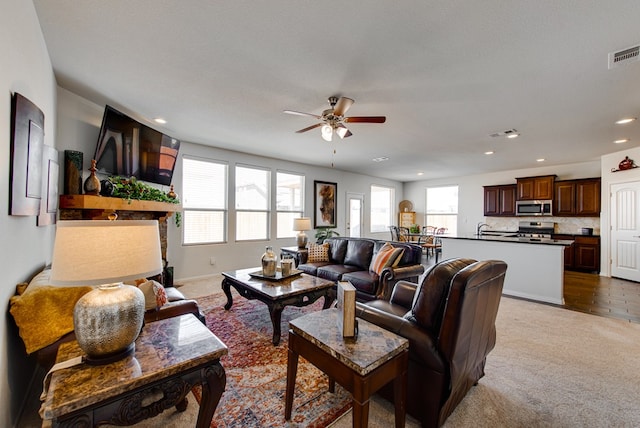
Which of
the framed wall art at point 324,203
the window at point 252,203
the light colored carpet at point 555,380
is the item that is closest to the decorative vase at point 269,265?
the light colored carpet at point 555,380

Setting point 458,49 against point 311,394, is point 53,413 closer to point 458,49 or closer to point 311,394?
point 311,394

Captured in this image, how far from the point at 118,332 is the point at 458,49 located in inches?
113

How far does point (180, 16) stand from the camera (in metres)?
1.83

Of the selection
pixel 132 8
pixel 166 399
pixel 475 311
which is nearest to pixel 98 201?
pixel 132 8

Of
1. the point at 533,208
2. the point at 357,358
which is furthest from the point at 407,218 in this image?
the point at 357,358

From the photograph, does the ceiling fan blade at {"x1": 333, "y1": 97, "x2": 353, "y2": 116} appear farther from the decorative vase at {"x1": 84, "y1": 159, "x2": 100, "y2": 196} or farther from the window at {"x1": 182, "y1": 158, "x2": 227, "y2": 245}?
the window at {"x1": 182, "y1": 158, "x2": 227, "y2": 245}

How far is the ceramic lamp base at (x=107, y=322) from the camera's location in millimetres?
1089

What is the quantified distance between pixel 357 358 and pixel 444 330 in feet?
1.79

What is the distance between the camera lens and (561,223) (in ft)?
22.2

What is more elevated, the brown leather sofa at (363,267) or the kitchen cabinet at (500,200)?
the kitchen cabinet at (500,200)

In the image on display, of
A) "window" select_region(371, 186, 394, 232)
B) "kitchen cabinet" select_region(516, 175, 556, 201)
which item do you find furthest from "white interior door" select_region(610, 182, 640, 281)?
"window" select_region(371, 186, 394, 232)

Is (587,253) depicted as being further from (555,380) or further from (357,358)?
(357,358)

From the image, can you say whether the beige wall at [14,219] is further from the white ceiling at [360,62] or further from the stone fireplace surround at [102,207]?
the stone fireplace surround at [102,207]

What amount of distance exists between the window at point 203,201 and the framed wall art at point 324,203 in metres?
2.47
